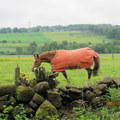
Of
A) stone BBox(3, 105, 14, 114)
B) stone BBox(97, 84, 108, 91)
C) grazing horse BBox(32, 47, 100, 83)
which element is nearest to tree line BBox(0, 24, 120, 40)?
grazing horse BBox(32, 47, 100, 83)

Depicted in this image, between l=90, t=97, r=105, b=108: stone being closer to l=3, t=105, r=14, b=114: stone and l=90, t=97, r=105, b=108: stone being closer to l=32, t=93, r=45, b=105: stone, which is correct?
l=32, t=93, r=45, b=105: stone

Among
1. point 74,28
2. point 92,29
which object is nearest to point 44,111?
point 92,29

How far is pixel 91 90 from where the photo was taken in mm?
Answer: 9734

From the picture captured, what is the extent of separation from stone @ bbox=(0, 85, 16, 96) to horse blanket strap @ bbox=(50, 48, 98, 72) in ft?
17.9

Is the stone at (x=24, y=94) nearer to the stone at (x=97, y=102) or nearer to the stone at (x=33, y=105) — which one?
the stone at (x=33, y=105)

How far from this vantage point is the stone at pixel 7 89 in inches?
344

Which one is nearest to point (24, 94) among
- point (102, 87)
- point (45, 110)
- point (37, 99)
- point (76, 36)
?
point (37, 99)

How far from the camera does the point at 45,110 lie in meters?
8.41

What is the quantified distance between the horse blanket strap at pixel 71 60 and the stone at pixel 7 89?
5449mm

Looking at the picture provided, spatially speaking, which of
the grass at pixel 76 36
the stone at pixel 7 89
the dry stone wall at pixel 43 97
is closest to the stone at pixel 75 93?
the dry stone wall at pixel 43 97

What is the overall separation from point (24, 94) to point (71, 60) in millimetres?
5805

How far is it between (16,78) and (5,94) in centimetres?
72

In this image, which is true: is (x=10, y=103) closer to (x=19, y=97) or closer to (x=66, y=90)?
(x=19, y=97)

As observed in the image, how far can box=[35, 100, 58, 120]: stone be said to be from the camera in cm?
835
